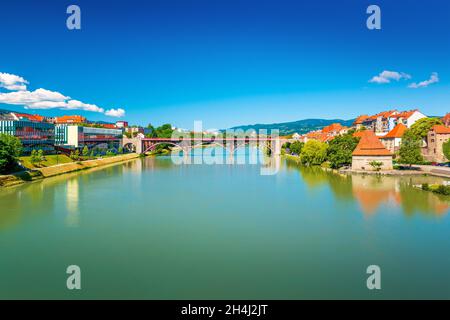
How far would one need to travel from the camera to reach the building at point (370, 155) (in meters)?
22.8

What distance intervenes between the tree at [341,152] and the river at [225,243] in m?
8.58

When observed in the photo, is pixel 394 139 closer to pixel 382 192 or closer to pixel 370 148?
pixel 370 148

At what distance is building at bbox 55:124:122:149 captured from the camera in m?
34.1

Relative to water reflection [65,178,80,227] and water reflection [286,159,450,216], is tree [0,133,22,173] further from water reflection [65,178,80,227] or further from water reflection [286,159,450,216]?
Answer: water reflection [286,159,450,216]

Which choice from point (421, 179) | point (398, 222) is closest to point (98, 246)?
point (398, 222)

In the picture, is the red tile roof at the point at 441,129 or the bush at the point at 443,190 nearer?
the bush at the point at 443,190

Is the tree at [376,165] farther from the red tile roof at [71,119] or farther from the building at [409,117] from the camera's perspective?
the red tile roof at [71,119]

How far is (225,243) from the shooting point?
8648 millimetres

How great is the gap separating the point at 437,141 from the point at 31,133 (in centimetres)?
2968

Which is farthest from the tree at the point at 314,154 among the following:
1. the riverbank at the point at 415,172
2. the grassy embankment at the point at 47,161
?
the grassy embankment at the point at 47,161

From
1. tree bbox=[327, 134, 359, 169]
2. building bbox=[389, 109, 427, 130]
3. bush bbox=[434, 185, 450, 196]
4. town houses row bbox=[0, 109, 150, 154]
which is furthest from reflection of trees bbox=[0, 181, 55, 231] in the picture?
building bbox=[389, 109, 427, 130]

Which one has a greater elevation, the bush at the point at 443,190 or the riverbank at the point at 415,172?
the riverbank at the point at 415,172
